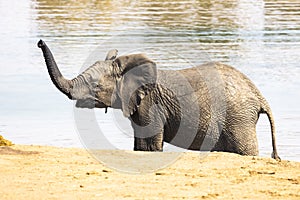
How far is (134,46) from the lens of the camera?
79.6 feet

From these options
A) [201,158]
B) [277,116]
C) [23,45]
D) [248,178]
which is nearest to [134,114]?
[201,158]

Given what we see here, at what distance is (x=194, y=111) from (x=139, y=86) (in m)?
0.73

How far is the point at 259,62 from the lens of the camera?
68.3 feet

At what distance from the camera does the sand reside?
26.7 feet

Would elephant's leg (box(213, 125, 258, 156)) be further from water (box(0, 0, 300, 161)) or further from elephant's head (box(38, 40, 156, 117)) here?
water (box(0, 0, 300, 161))

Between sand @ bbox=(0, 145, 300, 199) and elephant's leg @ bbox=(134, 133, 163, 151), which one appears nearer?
sand @ bbox=(0, 145, 300, 199)

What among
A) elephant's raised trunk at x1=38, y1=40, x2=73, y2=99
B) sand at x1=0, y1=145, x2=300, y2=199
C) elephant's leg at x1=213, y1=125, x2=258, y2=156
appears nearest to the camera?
sand at x1=0, y1=145, x2=300, y2=199

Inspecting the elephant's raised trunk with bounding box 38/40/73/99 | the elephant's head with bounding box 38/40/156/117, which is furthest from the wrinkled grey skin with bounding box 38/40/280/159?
the elephant's raised trunk with bounding box 38/40/73/99

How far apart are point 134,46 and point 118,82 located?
13.5 meters

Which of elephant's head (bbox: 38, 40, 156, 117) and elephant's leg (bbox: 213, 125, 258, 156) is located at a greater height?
elephant's head (bbox: 38, 40, 156, 117)

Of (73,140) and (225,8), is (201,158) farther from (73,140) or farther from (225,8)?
(225,8)

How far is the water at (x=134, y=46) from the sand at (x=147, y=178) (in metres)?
3.23

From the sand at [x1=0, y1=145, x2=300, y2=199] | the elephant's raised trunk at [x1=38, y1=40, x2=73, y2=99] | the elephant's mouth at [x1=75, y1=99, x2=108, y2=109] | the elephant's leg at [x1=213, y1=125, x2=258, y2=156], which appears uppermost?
the elephant's raised trunk at [x1=38, y1=40, x2=73, y2=99]

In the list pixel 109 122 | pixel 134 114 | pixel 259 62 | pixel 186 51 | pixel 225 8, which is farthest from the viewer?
pixel 225 8
